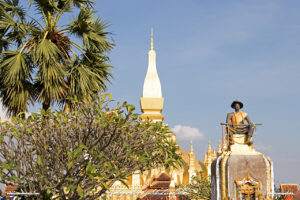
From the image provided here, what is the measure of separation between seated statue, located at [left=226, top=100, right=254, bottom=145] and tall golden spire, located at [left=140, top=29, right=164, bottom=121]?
60.2 ft

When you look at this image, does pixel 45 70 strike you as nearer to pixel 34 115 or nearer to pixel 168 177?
pixel 34 115

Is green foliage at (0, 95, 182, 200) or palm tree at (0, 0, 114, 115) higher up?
palm tree at (0, 0, 114, 115)

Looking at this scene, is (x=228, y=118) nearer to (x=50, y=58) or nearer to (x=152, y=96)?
(x=50, y=58)

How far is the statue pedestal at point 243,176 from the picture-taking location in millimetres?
12109

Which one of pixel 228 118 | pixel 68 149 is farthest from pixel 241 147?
pixel 68 149

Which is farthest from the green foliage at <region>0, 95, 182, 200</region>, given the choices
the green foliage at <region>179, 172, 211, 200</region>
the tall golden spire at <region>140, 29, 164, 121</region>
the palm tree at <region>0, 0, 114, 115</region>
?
the tall golden spire at <region>140, 29, 164, 121</region>

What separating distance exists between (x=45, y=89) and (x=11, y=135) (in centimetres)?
200

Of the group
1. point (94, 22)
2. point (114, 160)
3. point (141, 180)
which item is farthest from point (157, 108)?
point (114, 160)

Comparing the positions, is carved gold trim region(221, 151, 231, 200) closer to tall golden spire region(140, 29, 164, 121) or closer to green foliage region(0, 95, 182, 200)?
green foliage region(0, 95, 182, 200)

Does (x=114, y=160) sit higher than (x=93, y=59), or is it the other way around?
(x=93, y=59)

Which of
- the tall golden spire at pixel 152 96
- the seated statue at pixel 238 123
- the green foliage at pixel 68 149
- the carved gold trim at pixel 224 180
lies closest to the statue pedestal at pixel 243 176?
the carved gold trim at pixel 224 180

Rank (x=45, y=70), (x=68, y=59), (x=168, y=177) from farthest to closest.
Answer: (x=168, y=177), (x=68, y=59), (x=45, y=70)

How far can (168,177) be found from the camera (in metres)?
28.8

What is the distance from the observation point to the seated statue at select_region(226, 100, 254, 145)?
42.4ft
